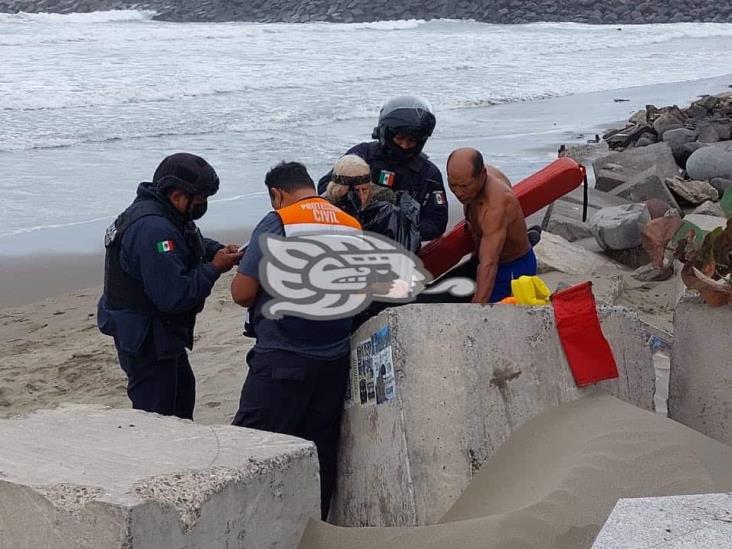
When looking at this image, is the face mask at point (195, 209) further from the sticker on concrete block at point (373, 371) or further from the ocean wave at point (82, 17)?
the ocean wave at point (82, 17)

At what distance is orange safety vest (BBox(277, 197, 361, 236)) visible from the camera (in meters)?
3.75

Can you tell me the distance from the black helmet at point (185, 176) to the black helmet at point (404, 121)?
3.69 ft

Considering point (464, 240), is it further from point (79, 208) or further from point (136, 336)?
point (79, 208)

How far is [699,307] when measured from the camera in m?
3.86

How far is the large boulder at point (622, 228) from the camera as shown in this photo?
7.82 metres

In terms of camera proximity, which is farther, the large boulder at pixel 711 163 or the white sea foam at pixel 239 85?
the white sea foam at pixel 239 85

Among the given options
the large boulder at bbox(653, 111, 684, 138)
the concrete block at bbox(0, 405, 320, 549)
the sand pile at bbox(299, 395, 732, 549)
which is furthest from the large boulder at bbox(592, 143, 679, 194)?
the concrete block at bbox(0, 405, 320, 549)

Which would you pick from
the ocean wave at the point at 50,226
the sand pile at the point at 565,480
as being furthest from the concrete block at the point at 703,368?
the ocean wave at the point at 50,226

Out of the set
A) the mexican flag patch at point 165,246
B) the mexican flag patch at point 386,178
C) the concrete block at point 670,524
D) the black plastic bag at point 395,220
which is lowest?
the concrete block at point 670,524

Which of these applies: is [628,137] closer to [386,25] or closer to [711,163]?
[711,163]

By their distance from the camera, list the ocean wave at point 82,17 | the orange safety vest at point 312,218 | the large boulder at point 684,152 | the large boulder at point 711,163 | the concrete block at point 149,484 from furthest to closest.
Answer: the ocean wave at point 82,17 < the large boulder at point 684,152 < the large boulder at point 711,163 < the orange safety vest at point 312,218 < the concrete block at point 149,484

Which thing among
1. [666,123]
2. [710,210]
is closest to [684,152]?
[666,123]

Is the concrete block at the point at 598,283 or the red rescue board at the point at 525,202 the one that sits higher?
the red rescue board at the point at 525,202

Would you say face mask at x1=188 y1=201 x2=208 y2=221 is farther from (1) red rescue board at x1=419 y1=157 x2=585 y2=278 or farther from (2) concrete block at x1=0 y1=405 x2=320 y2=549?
(1) red rescue board at x1=419 y1=157 x2=585 y2=278
